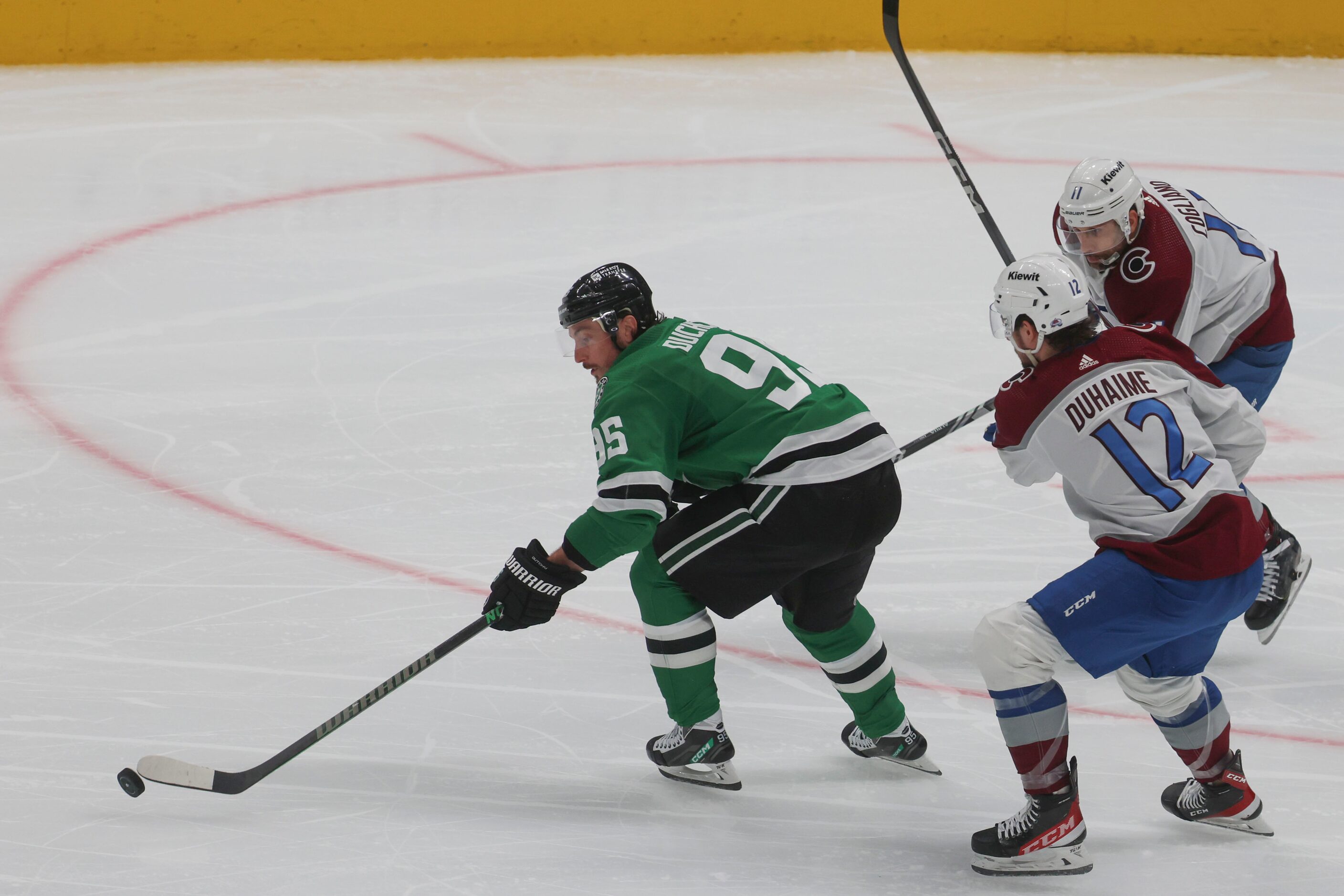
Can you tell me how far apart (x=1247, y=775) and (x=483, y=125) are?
6171 mm

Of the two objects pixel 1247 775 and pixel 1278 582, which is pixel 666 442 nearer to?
pixel 1247 775

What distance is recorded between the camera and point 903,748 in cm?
288

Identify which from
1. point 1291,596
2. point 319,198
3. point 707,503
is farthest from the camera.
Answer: point 319,198

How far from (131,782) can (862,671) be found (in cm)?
131

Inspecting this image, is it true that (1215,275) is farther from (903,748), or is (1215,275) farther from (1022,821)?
(1022,821)

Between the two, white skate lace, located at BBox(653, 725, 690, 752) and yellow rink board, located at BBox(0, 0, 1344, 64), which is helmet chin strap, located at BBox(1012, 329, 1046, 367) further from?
yellow rink board, located at BBox(0, 0, 1344, 64)

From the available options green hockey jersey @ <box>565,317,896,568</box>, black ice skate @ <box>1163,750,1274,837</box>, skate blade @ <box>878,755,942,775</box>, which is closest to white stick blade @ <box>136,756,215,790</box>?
green hockey jersey @ <box>565,317,896,568</box>

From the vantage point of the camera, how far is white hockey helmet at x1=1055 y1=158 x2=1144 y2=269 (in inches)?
127

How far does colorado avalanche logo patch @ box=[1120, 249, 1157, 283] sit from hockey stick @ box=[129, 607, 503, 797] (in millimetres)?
1578

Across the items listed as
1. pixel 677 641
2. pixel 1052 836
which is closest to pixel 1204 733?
pixel 1052 836

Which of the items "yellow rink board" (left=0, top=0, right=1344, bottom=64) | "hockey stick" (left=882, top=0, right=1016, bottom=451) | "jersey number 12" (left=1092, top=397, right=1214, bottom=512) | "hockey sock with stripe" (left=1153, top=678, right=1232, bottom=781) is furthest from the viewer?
"yellow rink board" (left=0, top=0, right=1344, bottom=64)

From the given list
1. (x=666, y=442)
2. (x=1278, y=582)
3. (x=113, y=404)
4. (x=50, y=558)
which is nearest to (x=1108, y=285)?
(x=1278, y=582)

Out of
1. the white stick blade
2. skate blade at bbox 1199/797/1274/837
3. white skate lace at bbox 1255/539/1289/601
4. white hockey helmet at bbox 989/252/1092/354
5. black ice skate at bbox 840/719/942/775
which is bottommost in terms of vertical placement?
the white stick blade

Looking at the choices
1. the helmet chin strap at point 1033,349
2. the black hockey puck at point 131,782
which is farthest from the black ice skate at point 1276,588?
the black hockey puck at point 131,782
